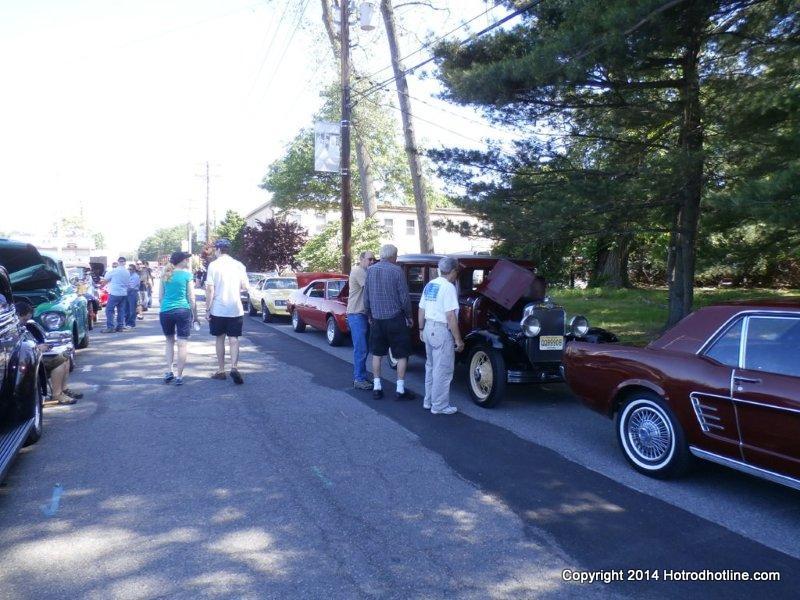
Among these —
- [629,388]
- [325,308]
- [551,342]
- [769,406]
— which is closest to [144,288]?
[325,308]

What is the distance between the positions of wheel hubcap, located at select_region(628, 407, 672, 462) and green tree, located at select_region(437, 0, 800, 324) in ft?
10.0

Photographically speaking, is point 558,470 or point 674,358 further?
point 558,470

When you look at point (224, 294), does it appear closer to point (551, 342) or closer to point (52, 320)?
point (52, 320)

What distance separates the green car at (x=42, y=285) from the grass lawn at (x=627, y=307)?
939 centimetres

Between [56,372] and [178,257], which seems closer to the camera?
[56,372]

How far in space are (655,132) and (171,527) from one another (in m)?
10.2

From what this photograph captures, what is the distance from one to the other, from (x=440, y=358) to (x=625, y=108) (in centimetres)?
571

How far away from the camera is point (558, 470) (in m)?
5.14

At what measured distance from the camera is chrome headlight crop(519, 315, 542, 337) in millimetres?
7188

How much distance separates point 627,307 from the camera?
1711 cm

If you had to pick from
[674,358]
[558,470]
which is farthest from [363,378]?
[674,358]

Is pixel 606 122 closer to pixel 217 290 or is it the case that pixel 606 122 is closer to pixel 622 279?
pixel 217 290

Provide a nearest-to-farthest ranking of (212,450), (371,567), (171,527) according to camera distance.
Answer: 1. (371,567)
2. (171,527)
3. (212,450)

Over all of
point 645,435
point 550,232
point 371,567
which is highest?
point 550,232
